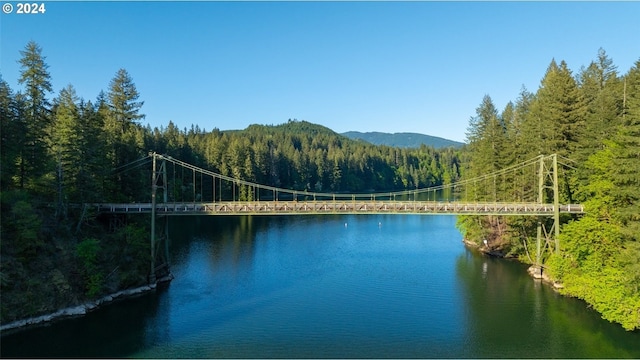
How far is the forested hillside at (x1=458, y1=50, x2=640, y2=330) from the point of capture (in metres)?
24.7

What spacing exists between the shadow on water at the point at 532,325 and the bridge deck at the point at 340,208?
18.7 feet

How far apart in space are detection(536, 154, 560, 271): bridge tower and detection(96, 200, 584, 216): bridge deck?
2.98 feet

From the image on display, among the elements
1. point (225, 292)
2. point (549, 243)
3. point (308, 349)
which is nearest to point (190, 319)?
point (225, 292)

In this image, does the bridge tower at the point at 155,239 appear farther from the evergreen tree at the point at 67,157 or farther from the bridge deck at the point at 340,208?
the evergreen tree at the point at 67,157

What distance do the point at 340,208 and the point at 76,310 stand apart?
2039 cm

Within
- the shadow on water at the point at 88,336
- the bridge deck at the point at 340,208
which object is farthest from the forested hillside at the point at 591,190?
the shadow on water at the point at 88,336

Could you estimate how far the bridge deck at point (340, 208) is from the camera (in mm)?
34125

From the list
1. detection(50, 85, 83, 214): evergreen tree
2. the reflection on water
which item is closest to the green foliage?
the reflection on water

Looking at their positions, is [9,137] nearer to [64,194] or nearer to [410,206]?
[64,194]

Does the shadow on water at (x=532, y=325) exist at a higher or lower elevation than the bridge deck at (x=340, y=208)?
lower

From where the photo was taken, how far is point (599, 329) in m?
24.9

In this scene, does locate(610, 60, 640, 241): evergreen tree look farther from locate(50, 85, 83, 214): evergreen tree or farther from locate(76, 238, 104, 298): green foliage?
locate(50, 85, 83, 214): evergreen tree

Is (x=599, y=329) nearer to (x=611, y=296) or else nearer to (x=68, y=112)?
(x=611, y=296)

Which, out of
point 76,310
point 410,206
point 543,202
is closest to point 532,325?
point 410,206
